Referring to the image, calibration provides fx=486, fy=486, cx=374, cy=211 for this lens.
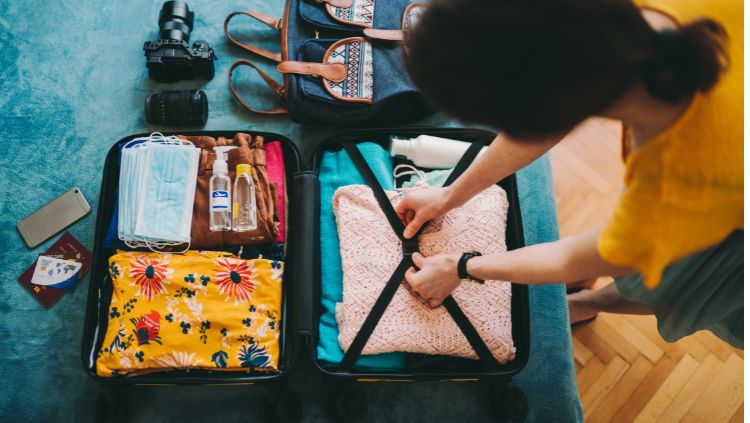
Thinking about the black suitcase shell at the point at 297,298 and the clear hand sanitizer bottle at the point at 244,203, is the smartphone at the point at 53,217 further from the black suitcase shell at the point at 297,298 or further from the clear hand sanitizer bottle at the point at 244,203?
the clear hand sanitizer bottle at the point at 244,203

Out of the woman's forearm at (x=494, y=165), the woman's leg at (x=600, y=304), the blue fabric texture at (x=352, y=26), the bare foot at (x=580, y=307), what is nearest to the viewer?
the woman's forearm at (x=494, y=165)

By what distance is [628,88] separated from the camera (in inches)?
18.9

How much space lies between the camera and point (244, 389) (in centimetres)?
118

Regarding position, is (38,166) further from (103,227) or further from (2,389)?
(2,389)

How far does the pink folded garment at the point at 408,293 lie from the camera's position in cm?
101

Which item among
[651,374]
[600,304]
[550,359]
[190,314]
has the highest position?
[190,314]

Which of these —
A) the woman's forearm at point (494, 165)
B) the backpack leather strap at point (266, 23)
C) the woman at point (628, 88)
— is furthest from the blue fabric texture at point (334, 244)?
the woman at point (628, 88)

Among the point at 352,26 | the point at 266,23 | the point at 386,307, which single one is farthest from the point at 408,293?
the point at 266,23

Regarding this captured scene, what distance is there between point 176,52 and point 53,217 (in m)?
0.57

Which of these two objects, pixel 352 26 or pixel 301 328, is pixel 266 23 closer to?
pixel 352 26

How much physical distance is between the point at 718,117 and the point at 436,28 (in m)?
0.31

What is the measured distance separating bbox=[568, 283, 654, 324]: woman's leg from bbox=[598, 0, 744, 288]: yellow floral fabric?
0.53m

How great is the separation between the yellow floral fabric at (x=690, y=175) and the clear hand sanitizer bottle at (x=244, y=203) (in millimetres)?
751

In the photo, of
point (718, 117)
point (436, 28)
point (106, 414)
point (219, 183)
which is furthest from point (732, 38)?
point (106, 414)
